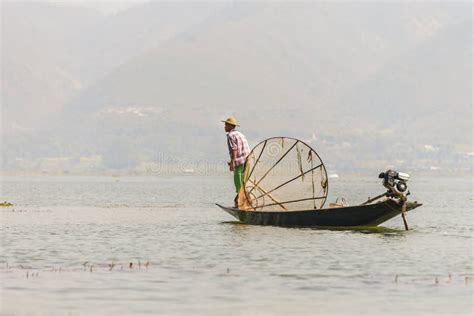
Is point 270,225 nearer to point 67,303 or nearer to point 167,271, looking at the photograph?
point 167,271

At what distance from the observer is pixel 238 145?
39.6 meters

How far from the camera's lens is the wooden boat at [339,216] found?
3617 centimetres

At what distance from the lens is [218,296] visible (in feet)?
69.0

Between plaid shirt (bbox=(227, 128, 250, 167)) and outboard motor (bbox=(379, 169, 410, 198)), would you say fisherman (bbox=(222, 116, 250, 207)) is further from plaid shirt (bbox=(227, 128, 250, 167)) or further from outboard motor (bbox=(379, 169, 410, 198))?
outboard motor (bbox=(379, 169, 410, 198))

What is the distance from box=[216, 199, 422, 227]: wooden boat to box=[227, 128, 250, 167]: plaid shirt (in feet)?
7.04

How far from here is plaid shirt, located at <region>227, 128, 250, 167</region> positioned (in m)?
39.5

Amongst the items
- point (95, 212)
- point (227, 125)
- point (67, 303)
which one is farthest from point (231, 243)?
point (95, 212)

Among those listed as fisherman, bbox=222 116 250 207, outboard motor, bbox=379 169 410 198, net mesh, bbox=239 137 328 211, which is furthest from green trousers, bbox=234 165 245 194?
outboard motor, bbox=379 169 410 198

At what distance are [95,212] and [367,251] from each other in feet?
90.1

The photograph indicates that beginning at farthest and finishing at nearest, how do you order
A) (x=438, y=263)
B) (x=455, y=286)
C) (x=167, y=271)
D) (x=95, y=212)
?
1. (x=95, y=212)
2. (x=438, y=263)
3. (x=167, y=271)
4. (x=455, y=286)

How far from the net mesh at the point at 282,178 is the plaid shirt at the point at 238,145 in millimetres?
284

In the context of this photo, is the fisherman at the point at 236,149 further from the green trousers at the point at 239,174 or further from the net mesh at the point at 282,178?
the net mesh at the point at 282,178

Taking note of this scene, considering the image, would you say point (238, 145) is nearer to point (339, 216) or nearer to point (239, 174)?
point (239, 174)

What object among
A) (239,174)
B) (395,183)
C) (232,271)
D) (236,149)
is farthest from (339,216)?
(232,271)
